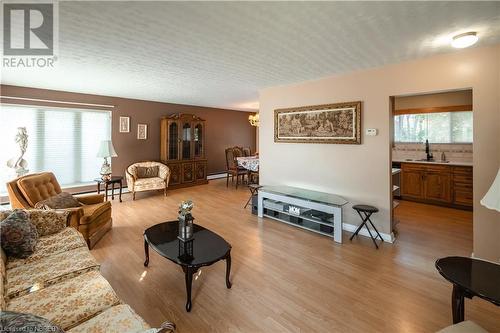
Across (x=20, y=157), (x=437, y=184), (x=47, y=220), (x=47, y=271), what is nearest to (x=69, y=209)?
(x=47, y=220)

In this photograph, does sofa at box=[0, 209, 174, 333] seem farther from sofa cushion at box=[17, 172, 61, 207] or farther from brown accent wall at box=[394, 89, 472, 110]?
brown accent wall at box=[394, 89, 472, 110]

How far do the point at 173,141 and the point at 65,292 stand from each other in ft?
18.1

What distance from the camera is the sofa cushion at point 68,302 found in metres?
1.39

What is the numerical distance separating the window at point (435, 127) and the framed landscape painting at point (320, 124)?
3085 mm

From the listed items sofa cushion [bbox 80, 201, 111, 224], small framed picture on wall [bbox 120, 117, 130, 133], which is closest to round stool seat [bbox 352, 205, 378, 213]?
sofa cushion [bbox 80, 201, 111, 224]

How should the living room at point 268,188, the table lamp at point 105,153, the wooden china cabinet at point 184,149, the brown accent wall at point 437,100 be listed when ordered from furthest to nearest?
1. the wooden china cabinet at point 184,149
2. the table lamp at point 105,153
3. the brown accent wall at point 437,100
4. the living room at point 268,188

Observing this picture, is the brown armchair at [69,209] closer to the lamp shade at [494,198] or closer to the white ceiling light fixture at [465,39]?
the lamp shade at [494,198]

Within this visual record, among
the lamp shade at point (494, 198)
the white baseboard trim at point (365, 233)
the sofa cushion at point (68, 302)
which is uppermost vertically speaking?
the lamp shade at point (494, 198)

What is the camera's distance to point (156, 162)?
21.2ft

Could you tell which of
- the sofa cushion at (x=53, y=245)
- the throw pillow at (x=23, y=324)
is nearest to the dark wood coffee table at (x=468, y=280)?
the throw pillow at (x=23, y=324)

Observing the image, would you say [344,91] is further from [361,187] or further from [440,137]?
[440,137]

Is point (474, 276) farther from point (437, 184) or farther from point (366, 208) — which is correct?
point (437, 184)

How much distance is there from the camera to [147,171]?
6250 millimetres

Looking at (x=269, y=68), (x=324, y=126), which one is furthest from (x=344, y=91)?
(x=269, y=68)
